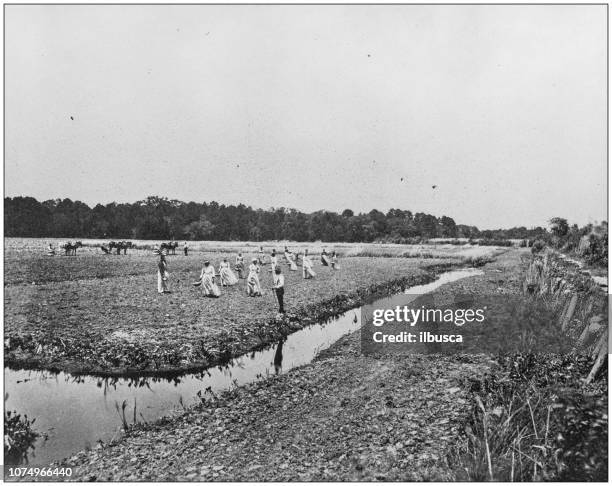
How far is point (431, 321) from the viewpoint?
9648 mm

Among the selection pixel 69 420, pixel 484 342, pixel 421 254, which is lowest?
pixel 69 420

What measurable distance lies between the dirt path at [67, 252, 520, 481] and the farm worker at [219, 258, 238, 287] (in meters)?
7.46

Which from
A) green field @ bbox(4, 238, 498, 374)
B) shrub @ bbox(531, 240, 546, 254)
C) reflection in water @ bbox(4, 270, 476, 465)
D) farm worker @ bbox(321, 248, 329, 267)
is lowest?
reflection in water @ bbox(4, 270, 476, 465)

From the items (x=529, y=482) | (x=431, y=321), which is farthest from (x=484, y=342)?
(x=529, y=482)

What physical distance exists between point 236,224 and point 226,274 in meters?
3.29

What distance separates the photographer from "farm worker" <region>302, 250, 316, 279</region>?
51.9 ft

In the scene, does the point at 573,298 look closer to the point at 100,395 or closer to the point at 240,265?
the point at 100,395

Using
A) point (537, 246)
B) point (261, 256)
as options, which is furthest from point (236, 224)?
point (537, 246)

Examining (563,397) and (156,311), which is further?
(156,311)

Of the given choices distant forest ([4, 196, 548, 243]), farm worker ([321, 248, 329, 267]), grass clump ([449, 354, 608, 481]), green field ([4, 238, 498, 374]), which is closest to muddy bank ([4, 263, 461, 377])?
green field ([4, 238, 498, 374])

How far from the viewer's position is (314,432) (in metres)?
7.31

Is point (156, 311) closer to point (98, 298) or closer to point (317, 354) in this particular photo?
point (98, 298)

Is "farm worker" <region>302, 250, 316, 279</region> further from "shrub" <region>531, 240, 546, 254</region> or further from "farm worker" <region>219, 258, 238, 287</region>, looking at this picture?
"shrub" <region>531, 240, 546, 254</region>

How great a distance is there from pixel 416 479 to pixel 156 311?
953cm
